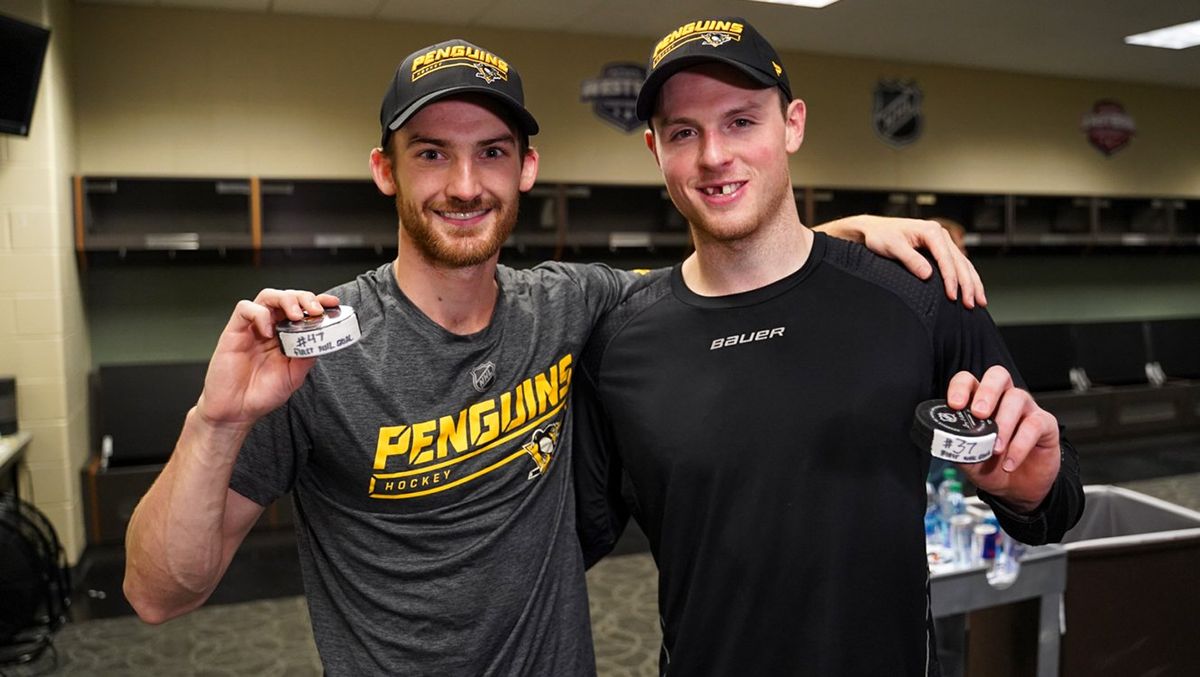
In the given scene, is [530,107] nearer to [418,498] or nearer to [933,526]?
[933,526]

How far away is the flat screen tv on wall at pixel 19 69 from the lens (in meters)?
3.64

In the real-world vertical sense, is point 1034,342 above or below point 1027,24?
below

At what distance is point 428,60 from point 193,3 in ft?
14.0

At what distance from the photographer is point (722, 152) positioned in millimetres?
1366

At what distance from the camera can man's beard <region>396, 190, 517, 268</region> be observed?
1.39 meters

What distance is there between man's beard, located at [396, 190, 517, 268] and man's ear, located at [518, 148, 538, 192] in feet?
0.39

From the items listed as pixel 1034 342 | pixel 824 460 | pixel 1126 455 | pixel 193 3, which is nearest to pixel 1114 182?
pixel 1034 342

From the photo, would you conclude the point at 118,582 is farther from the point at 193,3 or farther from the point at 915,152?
the point at 915,152

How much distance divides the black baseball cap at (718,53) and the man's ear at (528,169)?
0.25 metres

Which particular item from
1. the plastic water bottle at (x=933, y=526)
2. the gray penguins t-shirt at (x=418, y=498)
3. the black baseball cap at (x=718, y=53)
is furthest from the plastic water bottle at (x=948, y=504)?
the black baseball cap at (x=718, y=53)

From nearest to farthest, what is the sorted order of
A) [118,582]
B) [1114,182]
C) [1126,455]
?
[118,582]
[1126,455]
[1114,182]

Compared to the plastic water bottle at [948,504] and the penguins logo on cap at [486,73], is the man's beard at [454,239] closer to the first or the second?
the penguins logo on cap at [486,73]

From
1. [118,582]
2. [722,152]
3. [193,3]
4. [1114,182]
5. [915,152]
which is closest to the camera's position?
[722,152]

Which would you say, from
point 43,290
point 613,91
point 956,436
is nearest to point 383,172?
point 956,436
